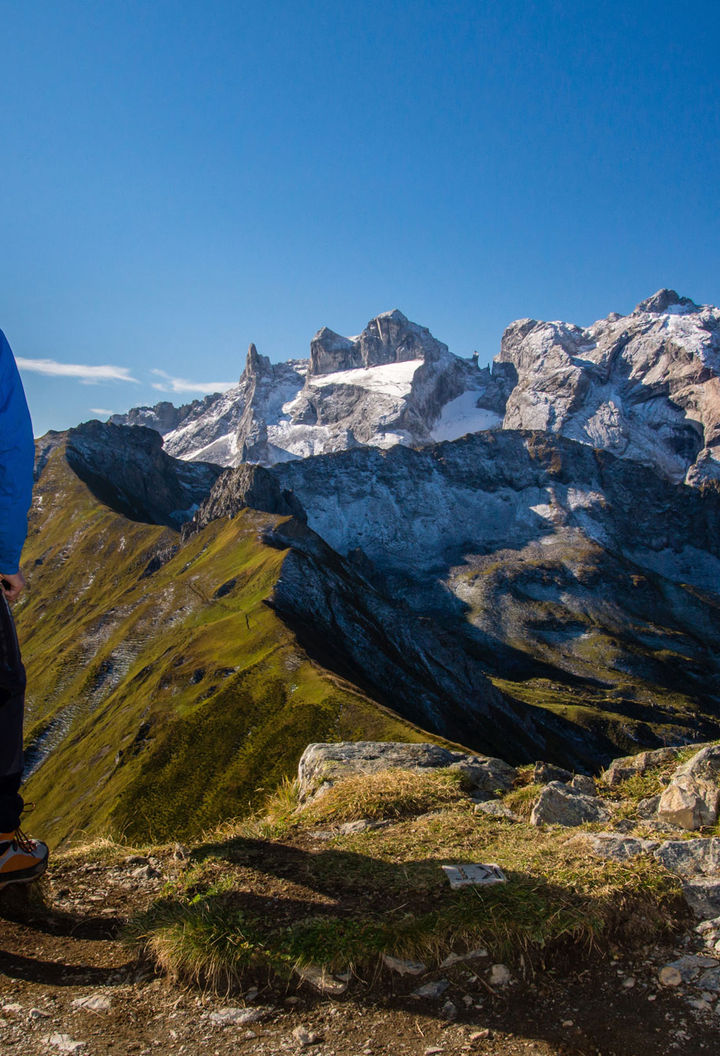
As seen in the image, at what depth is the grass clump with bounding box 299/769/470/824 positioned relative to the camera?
1222 centimetres

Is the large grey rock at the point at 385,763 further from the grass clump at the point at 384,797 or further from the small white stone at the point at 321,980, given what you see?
the small white stone at the point at 321,980

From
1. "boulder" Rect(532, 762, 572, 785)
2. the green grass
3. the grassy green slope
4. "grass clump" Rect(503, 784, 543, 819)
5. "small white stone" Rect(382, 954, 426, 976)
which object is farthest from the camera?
the grassy green slope

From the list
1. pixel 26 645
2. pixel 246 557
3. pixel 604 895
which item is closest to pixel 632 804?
pixel 604 895

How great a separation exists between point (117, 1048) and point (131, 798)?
85481 mm

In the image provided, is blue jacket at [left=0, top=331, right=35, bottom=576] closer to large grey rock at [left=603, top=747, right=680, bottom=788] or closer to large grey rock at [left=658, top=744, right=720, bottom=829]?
large grey rock at [left=658, top=744, right=720, bottom=829]

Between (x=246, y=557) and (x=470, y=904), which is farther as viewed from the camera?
(x=246, y=557)

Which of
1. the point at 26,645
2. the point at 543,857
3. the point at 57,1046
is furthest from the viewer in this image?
the point at 26,645

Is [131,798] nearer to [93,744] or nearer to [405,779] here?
[93,744]

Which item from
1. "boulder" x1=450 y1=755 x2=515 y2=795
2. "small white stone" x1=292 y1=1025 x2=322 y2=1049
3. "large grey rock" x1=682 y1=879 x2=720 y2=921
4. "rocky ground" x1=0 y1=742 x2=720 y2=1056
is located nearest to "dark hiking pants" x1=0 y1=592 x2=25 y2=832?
"rocky ground" x1=0 y1=742 x2=720 y2=1056

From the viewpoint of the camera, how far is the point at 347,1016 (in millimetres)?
6883

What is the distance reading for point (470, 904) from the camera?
26.9ft

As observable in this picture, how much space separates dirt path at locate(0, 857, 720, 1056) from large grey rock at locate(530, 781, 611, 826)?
12.7ft

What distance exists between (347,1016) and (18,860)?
4.72 metres

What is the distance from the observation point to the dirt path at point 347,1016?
6414 millimetres
